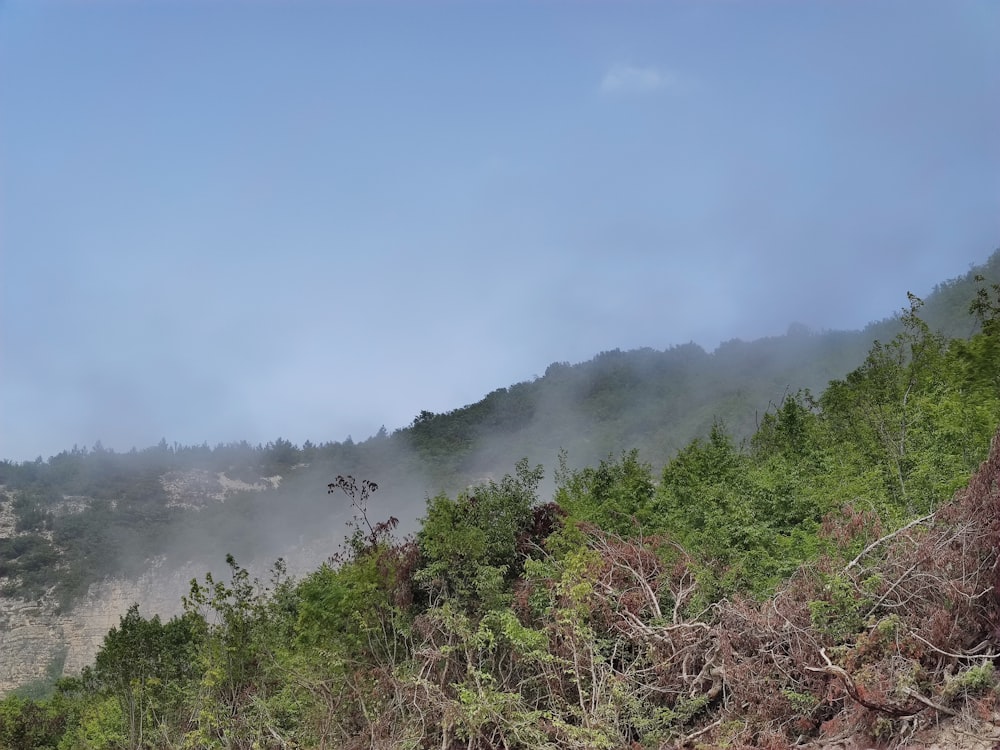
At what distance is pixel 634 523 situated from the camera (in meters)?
13.1

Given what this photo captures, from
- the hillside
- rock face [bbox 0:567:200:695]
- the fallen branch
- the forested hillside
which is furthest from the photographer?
the forested hillside

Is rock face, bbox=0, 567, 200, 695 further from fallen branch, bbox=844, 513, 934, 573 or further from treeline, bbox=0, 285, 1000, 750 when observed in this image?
fallen branch, bbox=844, 513, 934, 573

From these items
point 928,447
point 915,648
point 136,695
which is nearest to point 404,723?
point 915,648

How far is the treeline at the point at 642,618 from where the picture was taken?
702cm

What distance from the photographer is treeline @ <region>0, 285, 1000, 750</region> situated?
702cm

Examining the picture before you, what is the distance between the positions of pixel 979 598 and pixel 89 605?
177 feet

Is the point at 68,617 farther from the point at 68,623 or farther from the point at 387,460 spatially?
the point at 387,460

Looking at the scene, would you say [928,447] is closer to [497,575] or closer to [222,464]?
[497,575]

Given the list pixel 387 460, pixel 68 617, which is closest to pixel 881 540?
pixel 68 617

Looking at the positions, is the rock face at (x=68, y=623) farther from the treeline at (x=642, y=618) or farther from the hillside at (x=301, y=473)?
the treeline at (x=642, y=618)

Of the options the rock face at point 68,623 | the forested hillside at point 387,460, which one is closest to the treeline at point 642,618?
the rock face at point 68,623

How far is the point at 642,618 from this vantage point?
9.57m

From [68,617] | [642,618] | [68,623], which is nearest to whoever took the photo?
[642,618]

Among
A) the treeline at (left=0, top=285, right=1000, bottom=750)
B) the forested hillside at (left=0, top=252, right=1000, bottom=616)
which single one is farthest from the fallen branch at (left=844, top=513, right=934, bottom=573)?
the forested hillside at (left=0, top=252, right=1000, bottom=616)
